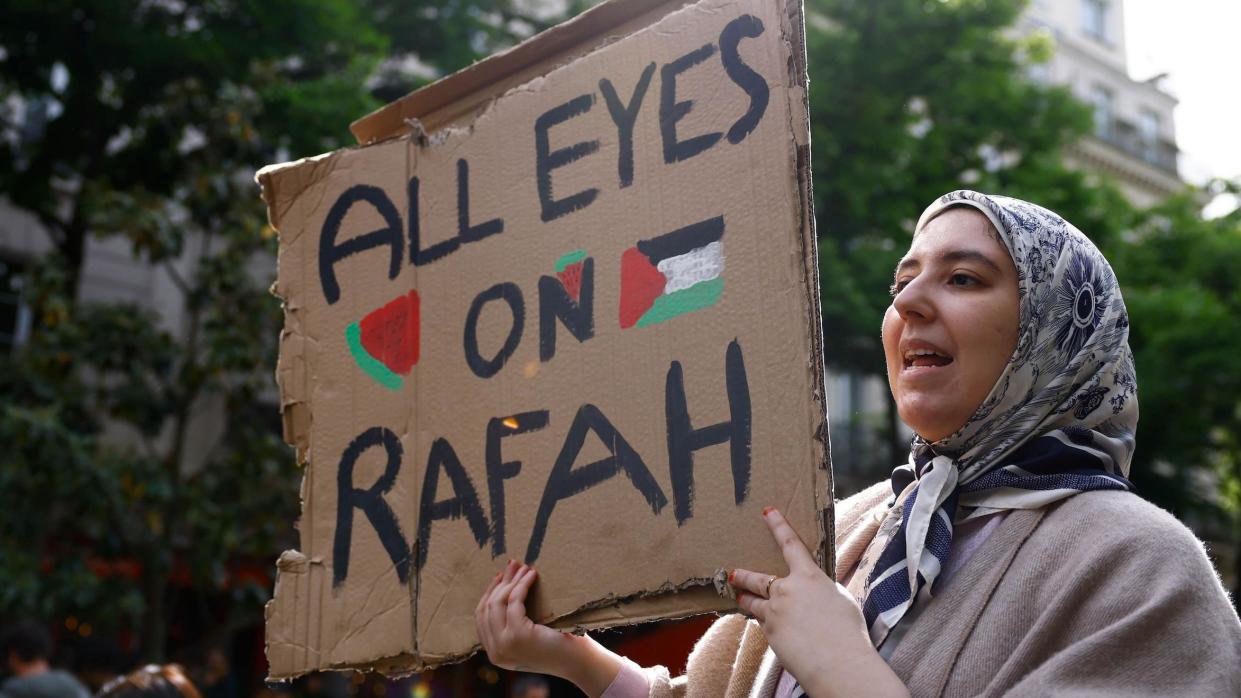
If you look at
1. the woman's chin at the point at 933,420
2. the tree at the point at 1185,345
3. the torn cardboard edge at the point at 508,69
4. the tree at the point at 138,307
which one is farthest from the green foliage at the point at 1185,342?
the woman's chin at the point at 933,420

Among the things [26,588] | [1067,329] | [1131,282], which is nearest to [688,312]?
[1067,329]

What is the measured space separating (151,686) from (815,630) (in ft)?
8.69

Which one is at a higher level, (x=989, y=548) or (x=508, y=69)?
(x=508, y=69)

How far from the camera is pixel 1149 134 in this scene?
26.2 meters

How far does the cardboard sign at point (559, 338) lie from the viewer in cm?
174

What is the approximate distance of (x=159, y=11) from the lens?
405 inches

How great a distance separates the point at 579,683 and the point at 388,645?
1.10 ft

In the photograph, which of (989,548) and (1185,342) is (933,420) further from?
(1185,342)

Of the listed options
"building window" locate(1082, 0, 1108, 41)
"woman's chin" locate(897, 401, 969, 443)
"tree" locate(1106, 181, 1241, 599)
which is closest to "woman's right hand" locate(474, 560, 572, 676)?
"woman's chin" locate(897, 401, 969, 443)

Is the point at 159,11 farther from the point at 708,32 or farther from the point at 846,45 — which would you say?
the point at 708,32

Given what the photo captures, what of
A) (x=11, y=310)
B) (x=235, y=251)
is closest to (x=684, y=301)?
(x=235, y=251)

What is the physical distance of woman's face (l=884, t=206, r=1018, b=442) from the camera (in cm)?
172

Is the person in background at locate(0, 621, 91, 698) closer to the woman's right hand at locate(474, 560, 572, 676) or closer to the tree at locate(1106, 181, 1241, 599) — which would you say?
the woman's right hand at locate(474, 560, 572, 676)

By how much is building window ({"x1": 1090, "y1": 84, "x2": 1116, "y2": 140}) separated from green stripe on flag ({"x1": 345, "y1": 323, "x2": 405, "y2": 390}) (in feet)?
80.5
